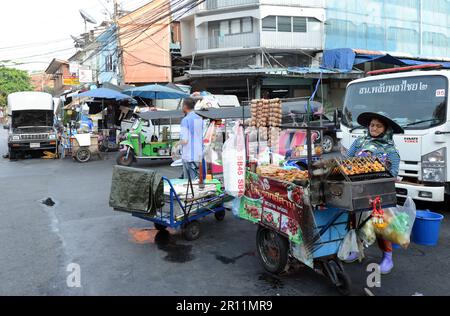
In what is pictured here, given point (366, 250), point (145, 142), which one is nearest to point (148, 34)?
point (145, 142)

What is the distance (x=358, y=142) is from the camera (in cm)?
438

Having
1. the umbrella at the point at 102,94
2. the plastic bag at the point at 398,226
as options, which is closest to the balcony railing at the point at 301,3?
the umbrella at the point at 102,94

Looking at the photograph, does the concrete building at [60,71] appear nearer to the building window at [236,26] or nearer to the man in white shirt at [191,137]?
the building window at [236,26]

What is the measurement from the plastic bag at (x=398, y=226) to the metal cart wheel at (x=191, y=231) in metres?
2.45

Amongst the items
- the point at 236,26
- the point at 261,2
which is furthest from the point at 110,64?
the point at 261,2

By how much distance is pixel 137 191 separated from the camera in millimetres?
5098

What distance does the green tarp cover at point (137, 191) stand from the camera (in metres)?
5.02

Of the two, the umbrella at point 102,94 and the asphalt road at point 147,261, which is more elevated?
the umbrella at point 102,94

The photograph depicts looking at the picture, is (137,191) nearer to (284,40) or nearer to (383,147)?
(383,147)

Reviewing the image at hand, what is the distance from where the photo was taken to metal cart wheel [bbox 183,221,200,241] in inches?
214

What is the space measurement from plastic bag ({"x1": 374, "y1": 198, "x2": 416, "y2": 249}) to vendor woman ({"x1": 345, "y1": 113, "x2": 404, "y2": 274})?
30cm

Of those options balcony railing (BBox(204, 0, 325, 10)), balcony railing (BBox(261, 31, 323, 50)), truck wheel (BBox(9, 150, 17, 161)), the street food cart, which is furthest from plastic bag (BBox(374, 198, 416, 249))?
balcony railing (BBox(204, 0, 325, 10))

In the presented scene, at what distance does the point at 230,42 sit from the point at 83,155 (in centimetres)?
1607
